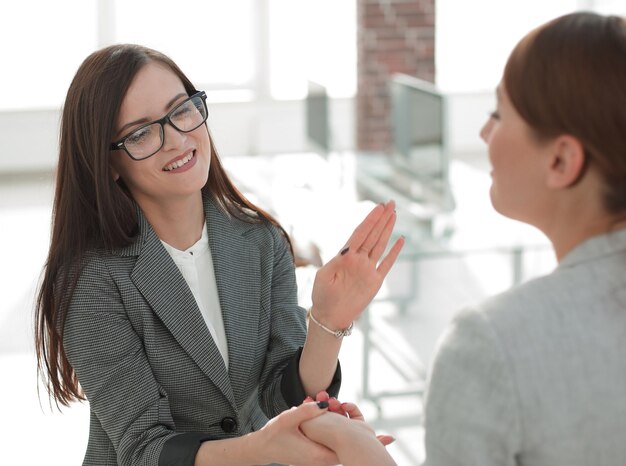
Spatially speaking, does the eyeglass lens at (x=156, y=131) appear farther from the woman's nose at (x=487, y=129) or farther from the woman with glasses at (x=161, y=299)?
the woman's nose at (x=487, y=129)

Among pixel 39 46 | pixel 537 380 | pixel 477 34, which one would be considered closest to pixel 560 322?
pixel 537 380

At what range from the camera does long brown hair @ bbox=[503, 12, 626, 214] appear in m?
0.93

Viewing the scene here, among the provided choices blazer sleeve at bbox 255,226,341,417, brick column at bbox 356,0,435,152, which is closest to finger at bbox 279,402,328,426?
blazer sleeve at bbox 255,226,341,417

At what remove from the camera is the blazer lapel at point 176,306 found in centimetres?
157

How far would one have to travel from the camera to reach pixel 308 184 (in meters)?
4.95

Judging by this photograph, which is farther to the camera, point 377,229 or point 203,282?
point 203,282

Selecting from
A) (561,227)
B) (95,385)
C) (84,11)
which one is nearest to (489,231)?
(95,385)

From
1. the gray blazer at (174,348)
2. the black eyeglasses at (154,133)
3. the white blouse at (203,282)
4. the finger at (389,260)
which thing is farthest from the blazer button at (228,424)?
the black eyeglasses at (154,133)

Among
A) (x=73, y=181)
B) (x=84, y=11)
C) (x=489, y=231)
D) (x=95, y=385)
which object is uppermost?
(x=84, y=11)

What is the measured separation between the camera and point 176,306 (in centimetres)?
159

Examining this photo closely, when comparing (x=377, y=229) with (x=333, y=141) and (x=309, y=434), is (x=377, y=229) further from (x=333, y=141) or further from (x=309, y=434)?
(x=333, y=141)

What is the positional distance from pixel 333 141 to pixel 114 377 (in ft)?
13.8

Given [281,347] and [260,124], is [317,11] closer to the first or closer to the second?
[260,124]

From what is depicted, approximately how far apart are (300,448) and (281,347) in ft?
0.86
